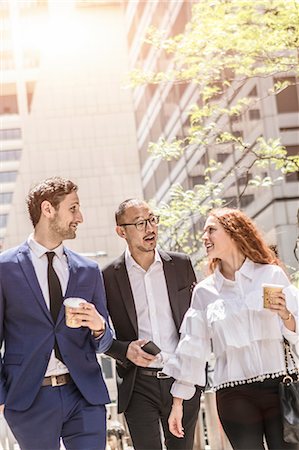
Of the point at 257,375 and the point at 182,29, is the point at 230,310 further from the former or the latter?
the point at 182,29

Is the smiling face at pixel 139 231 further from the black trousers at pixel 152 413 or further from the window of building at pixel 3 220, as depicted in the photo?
the window of building at pixel 3 220

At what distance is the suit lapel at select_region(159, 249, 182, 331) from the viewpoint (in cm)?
343

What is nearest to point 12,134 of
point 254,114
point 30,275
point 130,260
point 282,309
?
point 254,114

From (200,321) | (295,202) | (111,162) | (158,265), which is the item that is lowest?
(200,321)

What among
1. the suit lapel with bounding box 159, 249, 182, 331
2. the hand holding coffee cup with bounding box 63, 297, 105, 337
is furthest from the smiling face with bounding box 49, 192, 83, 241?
the suit lapel with bounding box 159, 249, 182, 331

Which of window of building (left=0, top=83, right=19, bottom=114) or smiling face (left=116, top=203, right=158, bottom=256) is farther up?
window of building (left=0, top=83, right=19, bottom=114)

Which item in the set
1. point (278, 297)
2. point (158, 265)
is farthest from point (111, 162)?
point (278, 297)

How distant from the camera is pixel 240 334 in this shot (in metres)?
2.70

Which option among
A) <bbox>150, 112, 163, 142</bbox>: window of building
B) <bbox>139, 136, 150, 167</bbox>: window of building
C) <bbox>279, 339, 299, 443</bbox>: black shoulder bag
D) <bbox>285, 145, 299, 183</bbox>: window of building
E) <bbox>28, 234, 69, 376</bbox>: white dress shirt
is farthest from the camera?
<bbox>150, 112, 163, 142</bbox>: window of building

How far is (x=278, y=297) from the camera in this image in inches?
104

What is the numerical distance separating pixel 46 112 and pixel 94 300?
4.47 meters

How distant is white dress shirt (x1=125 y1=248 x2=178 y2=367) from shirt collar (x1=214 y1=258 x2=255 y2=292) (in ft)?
1.91

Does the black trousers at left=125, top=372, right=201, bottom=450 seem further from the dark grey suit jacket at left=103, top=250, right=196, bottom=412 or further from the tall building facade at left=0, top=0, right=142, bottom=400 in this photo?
the tall building facade at left=0, top=0, right=142, bottom=400

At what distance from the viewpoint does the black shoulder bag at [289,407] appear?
8.34 feet
